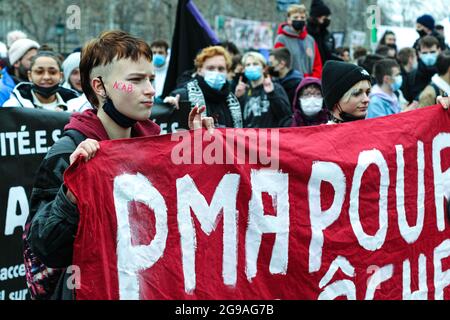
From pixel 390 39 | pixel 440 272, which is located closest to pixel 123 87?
pixel 440 272

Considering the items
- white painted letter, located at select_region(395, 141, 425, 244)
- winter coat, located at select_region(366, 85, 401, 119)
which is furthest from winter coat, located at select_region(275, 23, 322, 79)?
white painted letter, located at select_region(395, 141, 425, 244)

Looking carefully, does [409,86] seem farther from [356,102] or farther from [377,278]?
[377,278]

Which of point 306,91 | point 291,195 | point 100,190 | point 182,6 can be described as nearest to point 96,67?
point 100,190

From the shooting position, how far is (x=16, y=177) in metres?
5.54

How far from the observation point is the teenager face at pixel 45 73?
687 centimetres

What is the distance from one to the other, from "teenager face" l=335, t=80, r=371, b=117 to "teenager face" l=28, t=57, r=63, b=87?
8.90ft

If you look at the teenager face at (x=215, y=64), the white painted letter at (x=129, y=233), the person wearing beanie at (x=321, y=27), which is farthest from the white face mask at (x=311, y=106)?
the person wearing beanie at (x=321, y=27)

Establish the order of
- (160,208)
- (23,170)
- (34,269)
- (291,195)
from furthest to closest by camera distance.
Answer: (23,170) < (291,195) < (160,208) < (34,269)

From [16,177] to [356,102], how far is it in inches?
85.3

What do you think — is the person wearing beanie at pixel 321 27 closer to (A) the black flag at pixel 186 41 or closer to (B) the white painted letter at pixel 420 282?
(A) the black flag at pixel 186 41

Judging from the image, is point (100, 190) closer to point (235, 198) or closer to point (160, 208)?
point (160, 208)

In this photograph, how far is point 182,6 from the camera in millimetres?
9039

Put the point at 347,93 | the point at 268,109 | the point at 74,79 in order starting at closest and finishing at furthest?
the point at 347,93 → the point at 74,79 → the point at 268,109

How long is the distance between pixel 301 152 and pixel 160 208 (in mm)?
899
